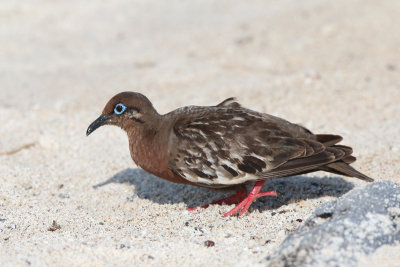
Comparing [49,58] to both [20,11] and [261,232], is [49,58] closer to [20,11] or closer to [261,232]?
[20,11]

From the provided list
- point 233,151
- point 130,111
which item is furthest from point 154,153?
point 233,151

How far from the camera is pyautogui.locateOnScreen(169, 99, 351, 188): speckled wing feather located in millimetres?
5695

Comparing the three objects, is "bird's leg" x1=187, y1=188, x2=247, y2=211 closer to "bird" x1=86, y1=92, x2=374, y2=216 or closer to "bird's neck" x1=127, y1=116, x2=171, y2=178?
"bird" x1=86, y1=92, x2=374, y2=216

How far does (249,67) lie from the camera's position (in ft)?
36.2

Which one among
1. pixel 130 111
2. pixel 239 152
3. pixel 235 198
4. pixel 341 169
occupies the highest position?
pixel 130 111

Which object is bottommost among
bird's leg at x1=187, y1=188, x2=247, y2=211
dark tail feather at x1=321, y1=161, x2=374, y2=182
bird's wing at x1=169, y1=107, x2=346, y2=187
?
bird's leg at x1=187, y1=188, x2=247, y2=211

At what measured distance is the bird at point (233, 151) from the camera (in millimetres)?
5699

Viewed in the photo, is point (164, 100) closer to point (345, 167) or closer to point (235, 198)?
point (235, 198)

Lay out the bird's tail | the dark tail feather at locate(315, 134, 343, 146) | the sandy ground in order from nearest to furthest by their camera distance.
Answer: the sandy ground
the bird's tail
the dark tail feather at locate(315, 134, 343, 146)

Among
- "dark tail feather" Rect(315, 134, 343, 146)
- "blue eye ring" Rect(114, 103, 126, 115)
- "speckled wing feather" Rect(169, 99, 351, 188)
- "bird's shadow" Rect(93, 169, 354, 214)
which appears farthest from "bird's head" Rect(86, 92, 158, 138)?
"dark tail feather" Rect(315, 134, 343, 146)

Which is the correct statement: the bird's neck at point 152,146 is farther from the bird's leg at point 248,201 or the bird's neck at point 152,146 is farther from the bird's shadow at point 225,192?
the bird's leg at point 248,201

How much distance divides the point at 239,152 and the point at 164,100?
12.7ft

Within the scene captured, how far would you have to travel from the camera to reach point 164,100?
30.8ft

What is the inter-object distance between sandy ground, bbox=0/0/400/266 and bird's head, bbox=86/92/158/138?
87 cm
